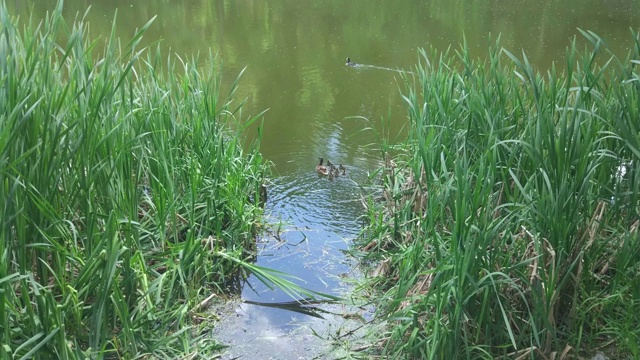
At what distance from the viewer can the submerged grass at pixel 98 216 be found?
7.46 feet

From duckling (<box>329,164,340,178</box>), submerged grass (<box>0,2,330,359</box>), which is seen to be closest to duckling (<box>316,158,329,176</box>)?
duckling (<box>329,164,340,178</box>)

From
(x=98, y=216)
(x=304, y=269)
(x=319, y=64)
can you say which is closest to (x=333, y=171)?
(x=304, y=269)

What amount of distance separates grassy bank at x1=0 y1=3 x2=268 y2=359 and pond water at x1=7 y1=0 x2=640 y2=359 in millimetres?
355

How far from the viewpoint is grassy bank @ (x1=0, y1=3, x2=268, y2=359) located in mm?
2271

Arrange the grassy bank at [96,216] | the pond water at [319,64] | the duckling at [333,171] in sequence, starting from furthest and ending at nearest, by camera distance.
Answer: the duckling at [333,171] < the pond water at [319,64] < the grassy bank at [96,216]

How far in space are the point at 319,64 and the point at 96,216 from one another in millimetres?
6377

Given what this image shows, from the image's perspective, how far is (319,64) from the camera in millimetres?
8695

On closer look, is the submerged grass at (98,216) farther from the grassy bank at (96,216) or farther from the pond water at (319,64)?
the pond water at (319,64)

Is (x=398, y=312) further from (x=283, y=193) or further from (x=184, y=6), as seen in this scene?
(x=184, y=6)

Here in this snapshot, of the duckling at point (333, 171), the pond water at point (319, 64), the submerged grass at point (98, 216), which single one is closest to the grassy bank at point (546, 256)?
the pond water at point (319, 64)

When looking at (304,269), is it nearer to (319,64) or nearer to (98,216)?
(98,216)

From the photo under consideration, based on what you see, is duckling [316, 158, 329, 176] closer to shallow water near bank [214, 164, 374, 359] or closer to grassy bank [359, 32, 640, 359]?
shallow water near bank [214, 164, 374, 359]

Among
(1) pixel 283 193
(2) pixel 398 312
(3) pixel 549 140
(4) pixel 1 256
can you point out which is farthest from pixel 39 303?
(1) pixel 283 193

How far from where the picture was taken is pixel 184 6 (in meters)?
13.1
